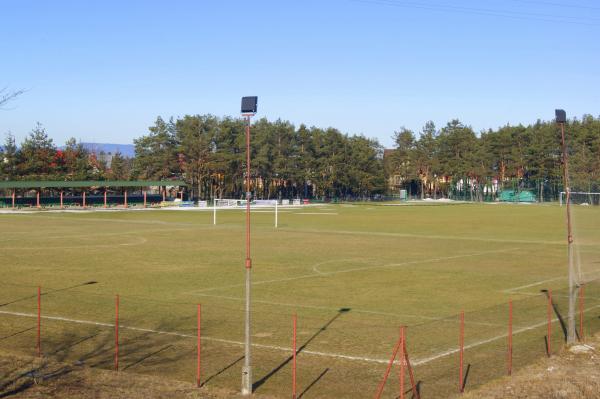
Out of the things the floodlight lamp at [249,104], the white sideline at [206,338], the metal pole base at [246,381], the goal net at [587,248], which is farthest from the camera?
the goal net at [587,248]

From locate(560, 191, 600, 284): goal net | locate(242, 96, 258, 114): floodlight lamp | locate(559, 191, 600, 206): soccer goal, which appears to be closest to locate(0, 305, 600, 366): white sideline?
locate(242, 96, 258, 114): floodlight lamp

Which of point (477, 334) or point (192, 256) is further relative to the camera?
point (192, 256)

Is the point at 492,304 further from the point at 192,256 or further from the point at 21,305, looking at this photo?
the point at 192,256

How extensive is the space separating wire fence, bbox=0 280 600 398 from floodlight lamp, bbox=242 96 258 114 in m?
7.36

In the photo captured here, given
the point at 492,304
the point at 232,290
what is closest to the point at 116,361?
the point at 232,290

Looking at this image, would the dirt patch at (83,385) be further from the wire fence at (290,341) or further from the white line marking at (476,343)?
the white line marking at (476,343)

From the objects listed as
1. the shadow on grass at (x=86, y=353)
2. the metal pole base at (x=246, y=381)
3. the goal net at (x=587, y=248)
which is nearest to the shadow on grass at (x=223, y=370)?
the metal pole base at (x=246, y=381)

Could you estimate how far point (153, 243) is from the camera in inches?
2569

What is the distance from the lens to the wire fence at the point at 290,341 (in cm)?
2120

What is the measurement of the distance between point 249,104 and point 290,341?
10310 mm

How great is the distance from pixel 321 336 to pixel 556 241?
49238 millimetres

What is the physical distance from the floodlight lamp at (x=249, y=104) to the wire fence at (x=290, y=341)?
736cm

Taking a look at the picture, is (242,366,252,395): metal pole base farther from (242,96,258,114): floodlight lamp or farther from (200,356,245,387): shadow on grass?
(242,96,258,114): floodlight lamp

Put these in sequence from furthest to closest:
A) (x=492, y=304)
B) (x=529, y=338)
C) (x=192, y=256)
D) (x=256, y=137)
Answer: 1. (x=256, y=137)
2. (x=192, y=256)
3. (x=492, y=304)
4. (x=529, y=338)
